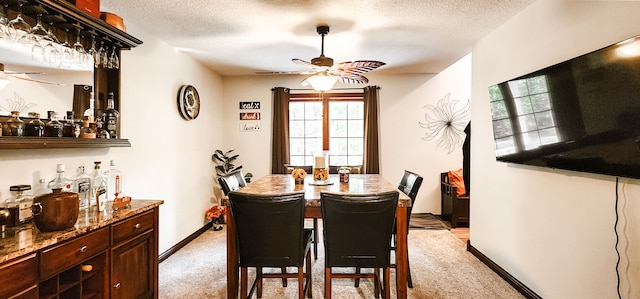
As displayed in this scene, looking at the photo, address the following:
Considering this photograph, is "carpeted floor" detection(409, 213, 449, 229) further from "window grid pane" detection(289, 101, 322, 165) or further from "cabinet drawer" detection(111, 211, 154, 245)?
"cabinet drawer" detection(111, 211, 154, 245)

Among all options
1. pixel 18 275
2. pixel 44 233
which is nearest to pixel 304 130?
pixel 44 233

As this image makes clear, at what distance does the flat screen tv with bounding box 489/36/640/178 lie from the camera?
5.38ft

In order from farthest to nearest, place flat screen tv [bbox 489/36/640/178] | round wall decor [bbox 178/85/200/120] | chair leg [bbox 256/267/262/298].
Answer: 1. round wall decor [bbox 178/85/200/120]
2. chair leg [bbox 256/267/262/298]
3. flat screen tv [bbox 489/36/640/178]

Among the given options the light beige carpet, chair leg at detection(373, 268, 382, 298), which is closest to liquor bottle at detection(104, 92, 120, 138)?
the light beige carpet

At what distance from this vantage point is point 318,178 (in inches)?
118

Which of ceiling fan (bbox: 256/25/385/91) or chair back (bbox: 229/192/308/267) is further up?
ceiling fan (bbox: 256/25/385/91)

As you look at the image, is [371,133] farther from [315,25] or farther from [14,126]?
[14,126]

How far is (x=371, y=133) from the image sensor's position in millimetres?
5184

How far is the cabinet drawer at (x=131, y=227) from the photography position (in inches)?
77.3

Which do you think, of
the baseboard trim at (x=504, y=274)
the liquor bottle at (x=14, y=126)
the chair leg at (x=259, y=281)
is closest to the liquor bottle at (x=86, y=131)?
the liquor bottle at (x=14, y=126)

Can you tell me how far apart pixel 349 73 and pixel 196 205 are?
2.81 meters

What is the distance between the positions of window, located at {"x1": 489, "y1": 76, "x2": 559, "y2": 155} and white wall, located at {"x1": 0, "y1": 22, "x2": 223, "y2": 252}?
10.9 ft

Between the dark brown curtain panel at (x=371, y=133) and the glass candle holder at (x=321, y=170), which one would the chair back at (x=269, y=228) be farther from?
the dark brown curtain panel at (x=371, y=133)

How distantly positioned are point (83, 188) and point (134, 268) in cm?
66
